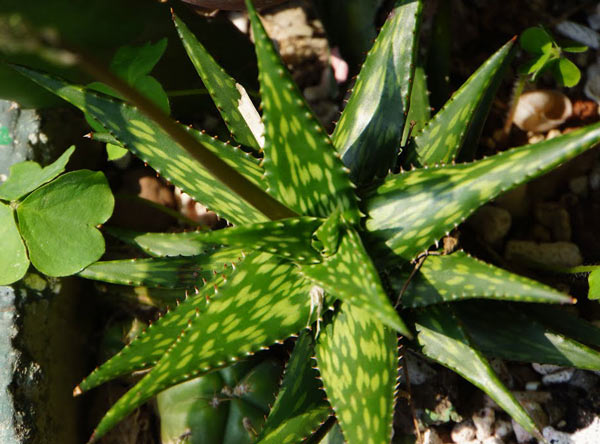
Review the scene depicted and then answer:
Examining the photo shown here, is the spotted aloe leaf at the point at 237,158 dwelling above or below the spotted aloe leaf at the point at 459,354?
above

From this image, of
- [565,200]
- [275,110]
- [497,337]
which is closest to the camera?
[275,110]

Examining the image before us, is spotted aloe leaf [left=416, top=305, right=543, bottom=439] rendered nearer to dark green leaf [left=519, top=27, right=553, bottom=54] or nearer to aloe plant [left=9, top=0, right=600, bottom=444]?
aloe plant [left=9, top=0, right=600, bottom=444]

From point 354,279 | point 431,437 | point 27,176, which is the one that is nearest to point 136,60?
point 27,176

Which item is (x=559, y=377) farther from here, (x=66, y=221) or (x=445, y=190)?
(x=66, y=221)

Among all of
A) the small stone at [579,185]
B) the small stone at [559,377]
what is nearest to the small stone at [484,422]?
the small stone at [559,377]

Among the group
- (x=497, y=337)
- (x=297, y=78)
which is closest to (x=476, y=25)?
(x=297, y=78)

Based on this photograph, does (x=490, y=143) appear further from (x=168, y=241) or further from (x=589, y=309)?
(x=168, y=241)

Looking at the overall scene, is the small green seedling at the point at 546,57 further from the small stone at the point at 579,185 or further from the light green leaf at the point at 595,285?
the light green leaf at the point at 595,285
